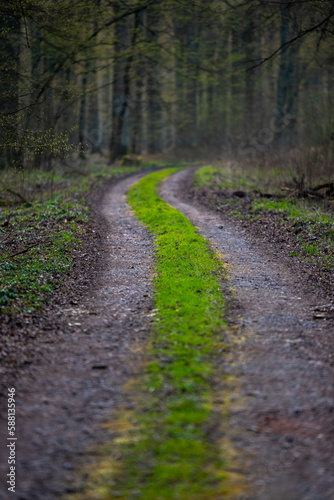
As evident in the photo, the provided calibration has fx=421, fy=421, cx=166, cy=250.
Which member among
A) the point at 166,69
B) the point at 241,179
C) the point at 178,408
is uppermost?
the point at 166,69

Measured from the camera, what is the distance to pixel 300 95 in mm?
29250

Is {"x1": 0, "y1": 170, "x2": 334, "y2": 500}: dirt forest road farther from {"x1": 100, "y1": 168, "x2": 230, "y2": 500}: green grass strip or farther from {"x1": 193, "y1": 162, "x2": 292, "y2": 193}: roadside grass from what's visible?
{"x1": 193, "y1": 162, "x2": 292, "y2": 193}: roadside grass

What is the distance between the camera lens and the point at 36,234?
406 inches

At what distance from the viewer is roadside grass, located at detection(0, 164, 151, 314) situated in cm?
671

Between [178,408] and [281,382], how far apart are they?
1168 millimetres

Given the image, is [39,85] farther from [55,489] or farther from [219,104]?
[219,104]

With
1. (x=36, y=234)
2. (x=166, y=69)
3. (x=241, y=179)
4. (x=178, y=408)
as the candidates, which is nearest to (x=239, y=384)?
(x=178, y=408)

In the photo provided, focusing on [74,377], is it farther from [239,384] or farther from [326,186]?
[326,186]

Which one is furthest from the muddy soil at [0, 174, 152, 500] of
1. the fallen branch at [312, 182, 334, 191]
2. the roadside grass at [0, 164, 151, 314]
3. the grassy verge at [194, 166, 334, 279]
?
the fallen branch at [312, 182, 334, 191]

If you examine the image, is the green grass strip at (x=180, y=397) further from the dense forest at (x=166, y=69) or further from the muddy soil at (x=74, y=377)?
the dense forest at (x=166, y=69)

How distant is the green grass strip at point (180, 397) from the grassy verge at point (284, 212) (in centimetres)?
253

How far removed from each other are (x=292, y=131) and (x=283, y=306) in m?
23.9

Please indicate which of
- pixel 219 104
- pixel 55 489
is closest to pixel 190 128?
pixel 219 104

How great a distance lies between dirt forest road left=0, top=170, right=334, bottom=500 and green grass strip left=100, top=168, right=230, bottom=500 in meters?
0.23
